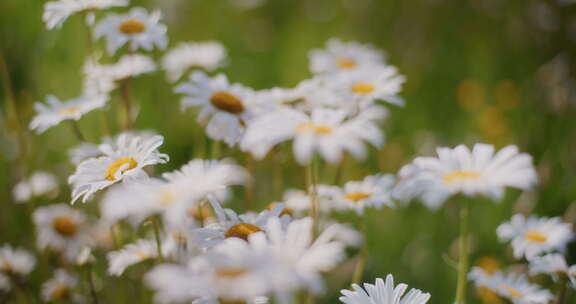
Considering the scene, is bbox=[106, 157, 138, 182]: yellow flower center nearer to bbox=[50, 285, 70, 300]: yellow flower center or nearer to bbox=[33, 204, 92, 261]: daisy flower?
bbox=[50, 285, 70, 300]: yellow flower center

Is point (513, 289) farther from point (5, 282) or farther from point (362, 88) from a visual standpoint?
point (5, 282)

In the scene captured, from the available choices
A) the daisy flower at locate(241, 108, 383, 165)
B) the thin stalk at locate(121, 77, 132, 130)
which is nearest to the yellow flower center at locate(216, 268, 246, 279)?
the daisy flower at locate(241, 108, 383, 165)

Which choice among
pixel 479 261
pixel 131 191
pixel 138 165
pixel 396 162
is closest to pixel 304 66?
pixel 396 162

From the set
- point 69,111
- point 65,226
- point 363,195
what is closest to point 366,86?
point 363,195

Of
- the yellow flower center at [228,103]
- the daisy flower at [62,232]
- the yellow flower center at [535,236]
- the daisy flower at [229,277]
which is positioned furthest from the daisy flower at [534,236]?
the daisy flower at [62,232]

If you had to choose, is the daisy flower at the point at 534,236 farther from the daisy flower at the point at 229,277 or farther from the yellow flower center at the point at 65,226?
the yellow flower center at the point at 65,226
